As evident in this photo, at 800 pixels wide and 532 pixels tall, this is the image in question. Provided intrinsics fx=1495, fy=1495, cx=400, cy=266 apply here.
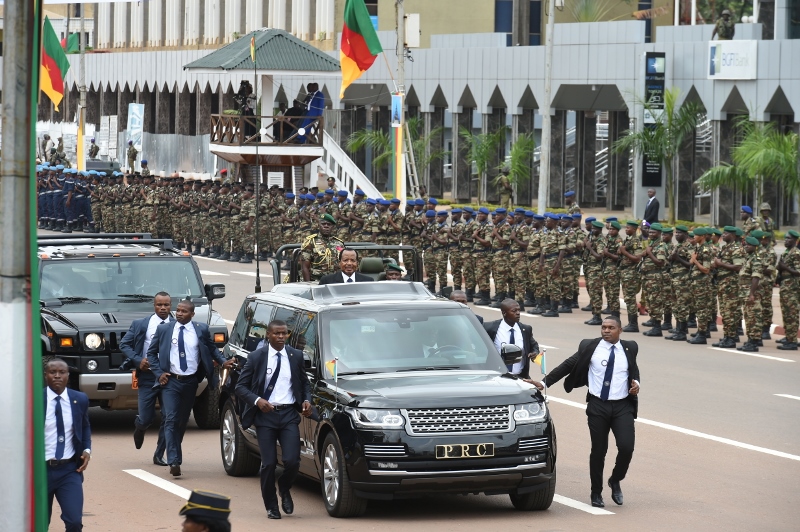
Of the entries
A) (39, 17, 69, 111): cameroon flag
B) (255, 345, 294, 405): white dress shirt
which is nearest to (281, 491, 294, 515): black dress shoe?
(255, 345, 294, 405): white dress shirt

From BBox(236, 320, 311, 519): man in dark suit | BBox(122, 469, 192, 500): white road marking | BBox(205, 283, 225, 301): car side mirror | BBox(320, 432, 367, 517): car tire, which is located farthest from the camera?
BBox(205, 283, 225, 301): car side mirror

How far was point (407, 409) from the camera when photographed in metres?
11.3

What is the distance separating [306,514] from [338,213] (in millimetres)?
21327

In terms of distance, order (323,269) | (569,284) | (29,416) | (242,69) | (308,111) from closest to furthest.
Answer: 1. (29,416)
2. (323,269)
3. (569,284)
4. (242,69)
5. (308,111)

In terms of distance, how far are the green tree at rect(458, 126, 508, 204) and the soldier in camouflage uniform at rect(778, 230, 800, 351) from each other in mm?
25659

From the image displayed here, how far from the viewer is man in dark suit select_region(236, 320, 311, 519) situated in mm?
11664

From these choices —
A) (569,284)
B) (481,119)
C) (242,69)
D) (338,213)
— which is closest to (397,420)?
(569,284)

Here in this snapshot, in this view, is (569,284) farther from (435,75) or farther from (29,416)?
(435,75)

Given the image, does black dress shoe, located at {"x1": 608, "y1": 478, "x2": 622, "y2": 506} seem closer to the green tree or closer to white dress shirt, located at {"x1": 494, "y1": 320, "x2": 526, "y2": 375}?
white dress shirt, located at {"x1": 494, "y1": 320, "x2": 526, "y2": 375}

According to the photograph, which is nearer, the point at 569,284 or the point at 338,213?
the point at 569,284

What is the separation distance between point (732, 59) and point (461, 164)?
14662 millimetres

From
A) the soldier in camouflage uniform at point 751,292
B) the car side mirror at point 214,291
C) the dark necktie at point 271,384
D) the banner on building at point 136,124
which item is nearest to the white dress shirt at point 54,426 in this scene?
the dark necktie at point 271,384

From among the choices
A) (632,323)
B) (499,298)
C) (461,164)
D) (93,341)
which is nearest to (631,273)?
(632,323)

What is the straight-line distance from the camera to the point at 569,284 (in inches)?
1065
